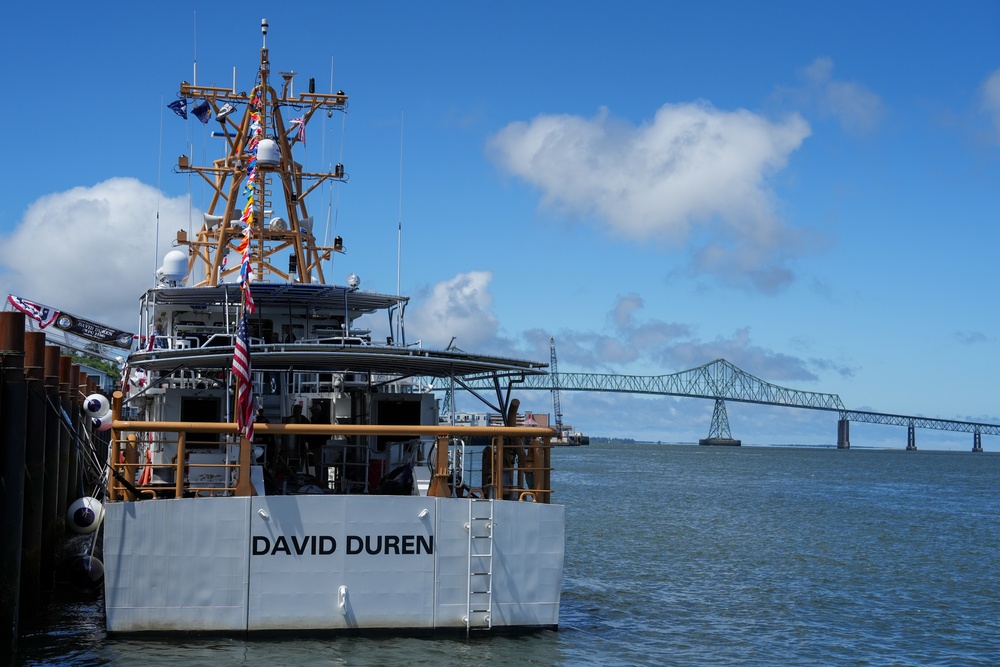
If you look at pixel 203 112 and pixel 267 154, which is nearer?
pixel 267 154

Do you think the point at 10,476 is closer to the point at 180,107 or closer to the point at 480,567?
the point at 480,567

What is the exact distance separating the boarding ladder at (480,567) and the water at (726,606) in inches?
12.5

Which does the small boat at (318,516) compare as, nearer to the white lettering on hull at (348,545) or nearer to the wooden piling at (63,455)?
the white lettering on hull at (348,545)

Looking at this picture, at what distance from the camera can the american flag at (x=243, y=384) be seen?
1427cm

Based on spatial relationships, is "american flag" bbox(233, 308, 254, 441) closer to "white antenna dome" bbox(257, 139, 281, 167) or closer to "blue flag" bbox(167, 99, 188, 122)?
"white antenna dome" bbox(257, 139, 281, 167)

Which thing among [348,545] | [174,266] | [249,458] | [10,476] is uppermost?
[174,266]

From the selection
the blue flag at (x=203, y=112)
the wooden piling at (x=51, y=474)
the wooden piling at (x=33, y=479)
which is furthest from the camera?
the blue flag at (x=203, y=112)

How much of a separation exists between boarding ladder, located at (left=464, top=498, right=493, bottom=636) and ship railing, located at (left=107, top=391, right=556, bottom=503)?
0.40m

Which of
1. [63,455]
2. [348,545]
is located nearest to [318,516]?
[348,545]

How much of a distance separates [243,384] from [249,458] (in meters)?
0.93

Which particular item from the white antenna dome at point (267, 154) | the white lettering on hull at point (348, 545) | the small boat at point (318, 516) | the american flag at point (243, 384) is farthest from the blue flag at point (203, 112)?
the white lettering on hull at point (348, 545)

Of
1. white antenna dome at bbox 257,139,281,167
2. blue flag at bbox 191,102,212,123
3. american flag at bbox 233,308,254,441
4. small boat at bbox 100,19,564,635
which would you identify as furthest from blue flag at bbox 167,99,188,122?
american flag at bbox 233,308,254,441

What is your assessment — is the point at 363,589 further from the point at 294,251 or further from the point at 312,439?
the point at 294,251

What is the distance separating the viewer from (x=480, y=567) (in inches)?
579
